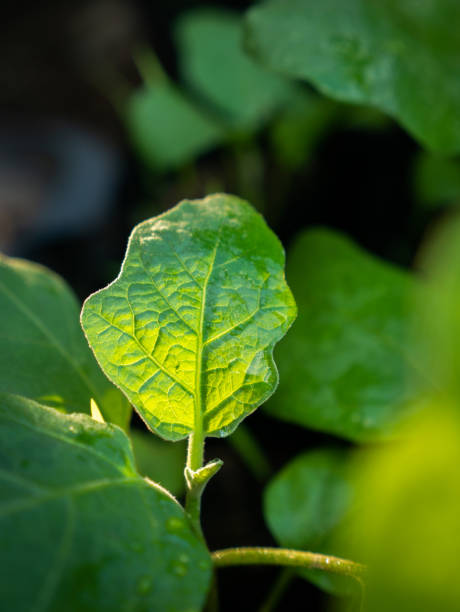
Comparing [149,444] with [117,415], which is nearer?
[117,415]

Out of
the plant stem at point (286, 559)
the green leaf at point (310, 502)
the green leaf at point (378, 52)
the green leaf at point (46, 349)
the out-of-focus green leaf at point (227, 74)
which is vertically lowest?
the green leaf at point (310, 502)

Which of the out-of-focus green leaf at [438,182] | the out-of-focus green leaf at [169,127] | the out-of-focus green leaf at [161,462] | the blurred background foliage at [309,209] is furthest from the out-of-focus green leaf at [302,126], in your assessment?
the out-of-focus green leaf at [161,462]

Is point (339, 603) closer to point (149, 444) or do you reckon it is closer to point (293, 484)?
point (293, 484)

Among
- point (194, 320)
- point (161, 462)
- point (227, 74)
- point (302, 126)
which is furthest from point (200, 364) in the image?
point (227, 74)

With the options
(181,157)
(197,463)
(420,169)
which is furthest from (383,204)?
(197,463)

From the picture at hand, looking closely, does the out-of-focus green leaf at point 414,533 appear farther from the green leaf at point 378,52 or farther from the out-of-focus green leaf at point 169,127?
the out-of-focus green leaf at point 169,127

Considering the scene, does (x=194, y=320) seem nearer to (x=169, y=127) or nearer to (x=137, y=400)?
(x=137, y=400)
